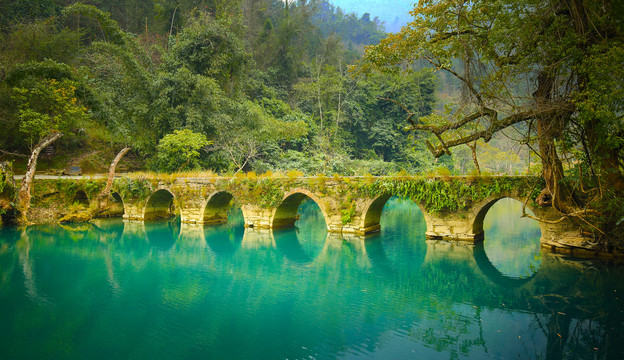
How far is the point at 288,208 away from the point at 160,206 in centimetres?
780

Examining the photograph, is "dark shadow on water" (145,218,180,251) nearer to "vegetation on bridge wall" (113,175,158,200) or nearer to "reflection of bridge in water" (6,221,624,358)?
"reflection of bridge in water" (6,221,624,358)

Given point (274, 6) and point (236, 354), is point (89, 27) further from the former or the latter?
point (236, 354)

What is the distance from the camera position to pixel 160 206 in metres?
20.8

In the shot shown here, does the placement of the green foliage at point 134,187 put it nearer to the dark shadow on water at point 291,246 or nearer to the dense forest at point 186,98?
the dense forest at point 186,98

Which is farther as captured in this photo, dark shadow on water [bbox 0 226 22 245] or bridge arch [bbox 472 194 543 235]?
dark shadow on water [bbox 0 226 22 245]

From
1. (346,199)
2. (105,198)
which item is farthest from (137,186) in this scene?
(346,199)

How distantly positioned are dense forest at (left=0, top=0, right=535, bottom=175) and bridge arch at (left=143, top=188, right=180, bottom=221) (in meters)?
2.44

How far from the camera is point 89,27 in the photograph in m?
29.9

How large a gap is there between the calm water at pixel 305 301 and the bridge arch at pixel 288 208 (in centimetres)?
213

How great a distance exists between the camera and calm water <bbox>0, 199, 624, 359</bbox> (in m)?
6.05

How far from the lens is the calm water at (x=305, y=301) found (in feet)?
19.9

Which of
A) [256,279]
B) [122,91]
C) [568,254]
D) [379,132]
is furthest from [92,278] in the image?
[379,132]

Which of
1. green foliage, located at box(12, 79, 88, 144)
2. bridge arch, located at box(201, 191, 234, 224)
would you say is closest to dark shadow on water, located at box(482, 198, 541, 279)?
bridge arch, located at box(201, 191, 234, 224)

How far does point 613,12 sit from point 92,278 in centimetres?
1392
